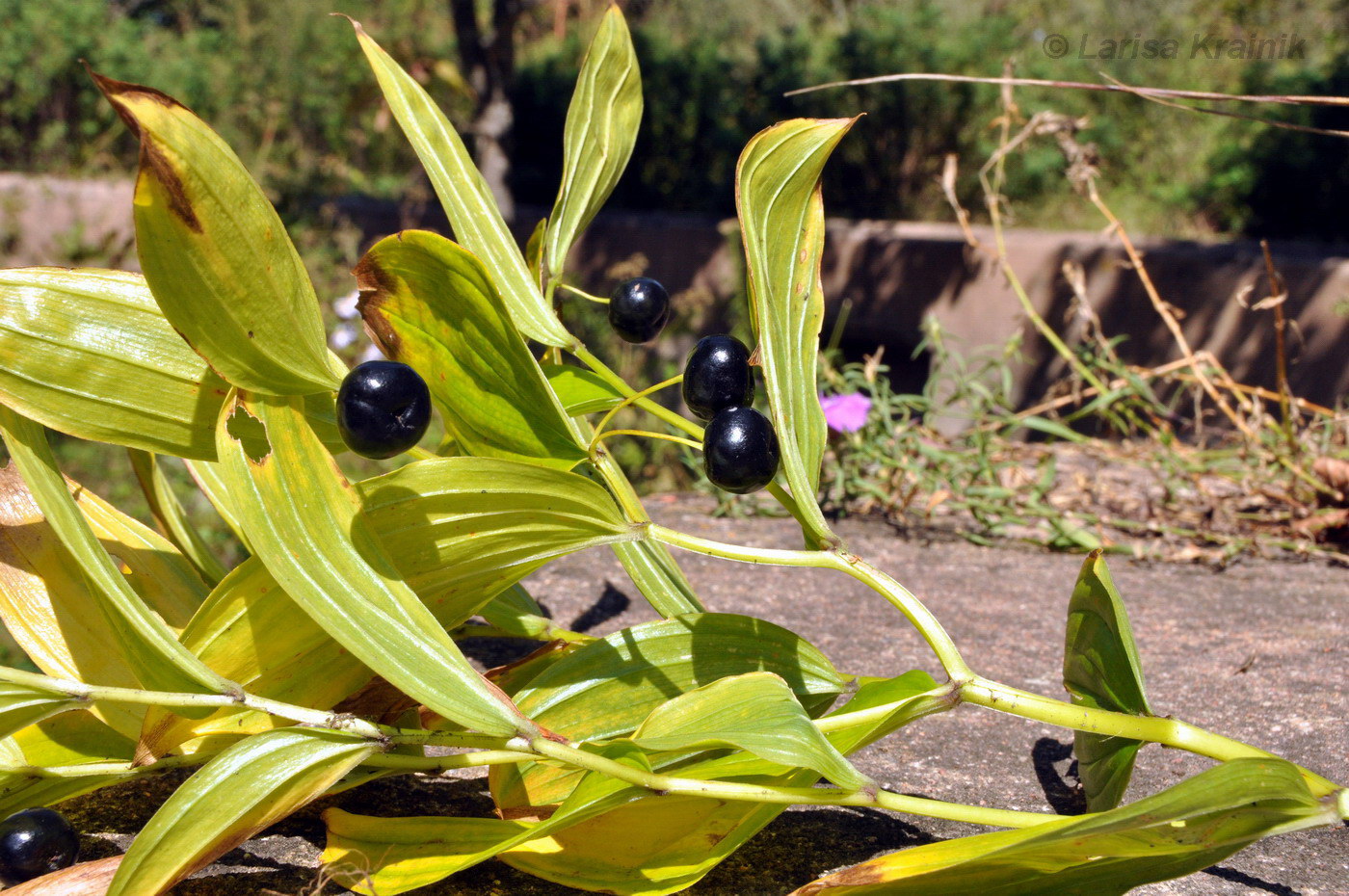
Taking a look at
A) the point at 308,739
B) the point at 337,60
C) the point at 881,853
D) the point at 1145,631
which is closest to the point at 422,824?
the point at 308,739

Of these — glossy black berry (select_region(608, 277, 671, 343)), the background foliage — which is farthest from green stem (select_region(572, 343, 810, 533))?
the background foliage

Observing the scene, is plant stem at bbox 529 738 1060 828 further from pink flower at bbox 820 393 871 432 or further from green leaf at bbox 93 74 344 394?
pink flower at bbox 820 393 871 432

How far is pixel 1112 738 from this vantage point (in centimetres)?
93

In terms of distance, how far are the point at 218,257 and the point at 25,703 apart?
0.36 m

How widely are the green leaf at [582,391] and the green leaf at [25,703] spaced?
18.9 inches

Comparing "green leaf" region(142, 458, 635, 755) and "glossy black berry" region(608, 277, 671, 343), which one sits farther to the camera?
"glossy black berry" region(608, 277, 671, 343)

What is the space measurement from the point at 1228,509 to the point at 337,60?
10.5 m

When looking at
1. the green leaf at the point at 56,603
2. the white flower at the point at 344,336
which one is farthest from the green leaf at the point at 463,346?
the white flower at the point at 344,336

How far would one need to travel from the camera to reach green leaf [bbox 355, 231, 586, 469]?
874 millimetres

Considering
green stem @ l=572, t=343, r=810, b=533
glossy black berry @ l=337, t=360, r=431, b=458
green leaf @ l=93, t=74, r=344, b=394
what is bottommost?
green stem @ l=572, t=343, r=810, b=533

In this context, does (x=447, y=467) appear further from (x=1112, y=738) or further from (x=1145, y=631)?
(x=1145, y=631)

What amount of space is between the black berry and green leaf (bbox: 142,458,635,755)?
0.14 metres

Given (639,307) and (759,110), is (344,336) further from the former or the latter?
(759,110)

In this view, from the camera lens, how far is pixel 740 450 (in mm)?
874
